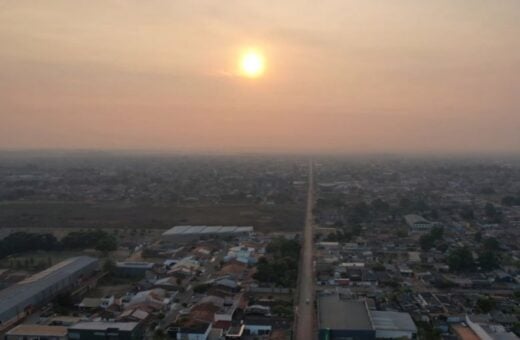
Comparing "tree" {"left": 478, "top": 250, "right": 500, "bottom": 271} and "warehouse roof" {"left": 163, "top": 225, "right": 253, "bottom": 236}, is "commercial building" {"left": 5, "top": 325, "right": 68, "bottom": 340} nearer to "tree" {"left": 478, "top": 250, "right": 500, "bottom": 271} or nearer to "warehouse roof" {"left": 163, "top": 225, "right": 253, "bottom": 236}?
"warehouse roof" {"left": 163, "top": 225, "right": 253, "bottom": 236}

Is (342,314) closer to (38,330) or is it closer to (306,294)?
(306,294)

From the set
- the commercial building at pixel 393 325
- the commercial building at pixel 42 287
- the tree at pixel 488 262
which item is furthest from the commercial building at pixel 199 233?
the commercial building at pixel 393 325

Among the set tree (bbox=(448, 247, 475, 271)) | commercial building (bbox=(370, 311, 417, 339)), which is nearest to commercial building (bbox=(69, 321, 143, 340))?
commercial building (bbox=(370, 311, 417, 339))

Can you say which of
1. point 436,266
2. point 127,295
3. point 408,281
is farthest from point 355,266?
point 127,295

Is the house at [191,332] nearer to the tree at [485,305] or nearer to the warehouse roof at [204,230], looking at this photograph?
the tree at [485,305]

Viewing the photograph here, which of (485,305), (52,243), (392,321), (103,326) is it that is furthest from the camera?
(52,243)

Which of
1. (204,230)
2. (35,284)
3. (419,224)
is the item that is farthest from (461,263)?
(35,284)
